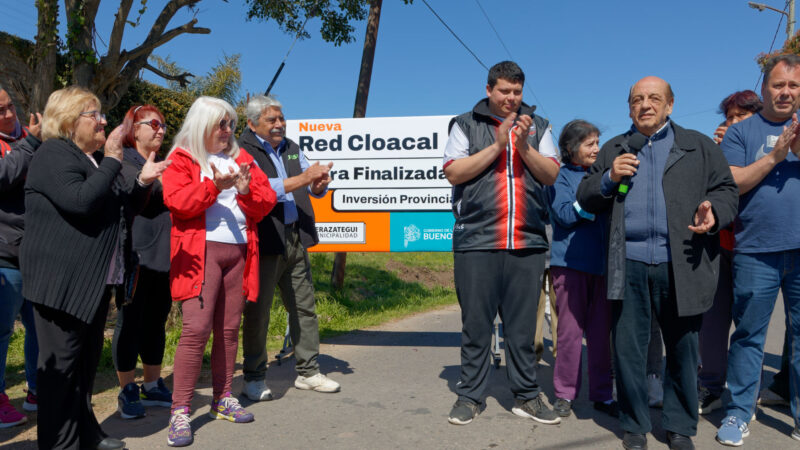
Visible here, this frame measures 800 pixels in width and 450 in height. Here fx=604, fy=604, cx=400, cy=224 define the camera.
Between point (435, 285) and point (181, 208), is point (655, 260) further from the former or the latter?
point (435, 285)

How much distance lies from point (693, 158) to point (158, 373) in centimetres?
383

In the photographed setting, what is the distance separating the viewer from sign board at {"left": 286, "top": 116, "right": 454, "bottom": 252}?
6250 mm

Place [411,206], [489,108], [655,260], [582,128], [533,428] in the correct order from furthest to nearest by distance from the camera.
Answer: [411,206] < [582,128] < [489,108] < [533,428] < [655,260]

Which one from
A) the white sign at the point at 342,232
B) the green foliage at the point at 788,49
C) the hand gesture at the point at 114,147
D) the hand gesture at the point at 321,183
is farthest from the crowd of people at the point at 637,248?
the green foliage at the point at 788,49

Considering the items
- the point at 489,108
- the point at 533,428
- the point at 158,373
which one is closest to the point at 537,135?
the point at 489,108

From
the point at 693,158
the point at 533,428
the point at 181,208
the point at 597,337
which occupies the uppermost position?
the point at 693,158

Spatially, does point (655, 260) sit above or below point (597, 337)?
above

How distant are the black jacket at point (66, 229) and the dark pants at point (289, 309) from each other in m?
1.44

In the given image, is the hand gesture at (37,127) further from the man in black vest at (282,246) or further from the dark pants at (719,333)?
the dark pants at (719,333)

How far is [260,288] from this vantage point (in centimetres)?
447

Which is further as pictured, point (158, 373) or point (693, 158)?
point (158, 373)

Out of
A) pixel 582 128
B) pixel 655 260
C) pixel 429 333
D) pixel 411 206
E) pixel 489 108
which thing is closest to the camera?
pixel 655 260

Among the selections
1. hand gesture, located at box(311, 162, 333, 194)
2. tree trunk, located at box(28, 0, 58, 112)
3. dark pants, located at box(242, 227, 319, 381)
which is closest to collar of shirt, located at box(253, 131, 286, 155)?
hand gesture, located at box(311, 162, 333, 194)

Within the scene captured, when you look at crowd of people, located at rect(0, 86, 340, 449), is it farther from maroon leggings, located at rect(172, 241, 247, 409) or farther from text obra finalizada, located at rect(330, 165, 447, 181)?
text obra finalizada, located at rect(330, 165, 447, 181)
